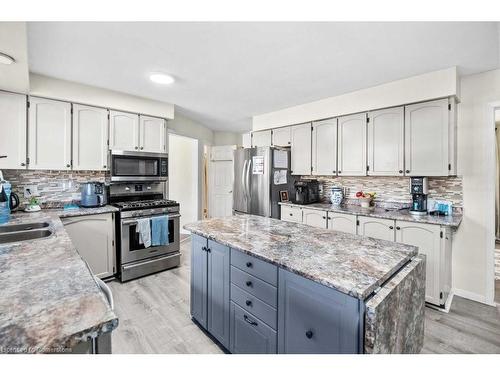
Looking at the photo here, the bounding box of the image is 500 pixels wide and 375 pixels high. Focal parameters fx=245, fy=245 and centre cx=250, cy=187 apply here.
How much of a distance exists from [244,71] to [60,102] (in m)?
2.12

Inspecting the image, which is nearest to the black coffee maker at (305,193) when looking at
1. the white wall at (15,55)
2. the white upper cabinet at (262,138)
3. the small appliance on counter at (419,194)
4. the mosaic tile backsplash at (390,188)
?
the mosaic tile backsplash at (390,188)

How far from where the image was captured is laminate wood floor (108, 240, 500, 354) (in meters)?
1.84

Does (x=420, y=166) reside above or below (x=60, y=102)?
below

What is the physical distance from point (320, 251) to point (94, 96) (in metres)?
3.11

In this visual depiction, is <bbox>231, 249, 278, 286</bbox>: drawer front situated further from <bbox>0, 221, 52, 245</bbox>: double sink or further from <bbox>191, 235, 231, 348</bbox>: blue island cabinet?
<bbox>0, 221, 52, 245</bbox>: double sink

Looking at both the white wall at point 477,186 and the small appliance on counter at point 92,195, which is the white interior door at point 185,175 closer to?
the small appliance on counter at point 92,195

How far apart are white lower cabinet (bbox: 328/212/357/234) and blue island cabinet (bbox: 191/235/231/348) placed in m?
1.81

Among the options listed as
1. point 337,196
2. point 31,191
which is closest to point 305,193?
point 337,196

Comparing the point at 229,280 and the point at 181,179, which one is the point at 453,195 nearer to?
the point at 229,280

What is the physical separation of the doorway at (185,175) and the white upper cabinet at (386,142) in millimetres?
3150

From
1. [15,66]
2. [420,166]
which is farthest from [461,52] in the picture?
[15,66]

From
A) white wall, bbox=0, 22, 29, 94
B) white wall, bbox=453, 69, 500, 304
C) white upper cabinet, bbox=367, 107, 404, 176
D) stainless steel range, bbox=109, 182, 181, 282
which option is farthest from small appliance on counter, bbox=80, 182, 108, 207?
white wall, bbox=453, 69, 500, 304

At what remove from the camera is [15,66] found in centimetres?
189
